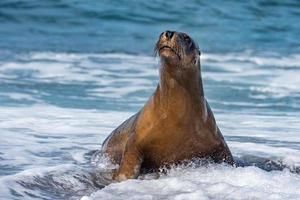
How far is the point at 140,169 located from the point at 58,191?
592mm

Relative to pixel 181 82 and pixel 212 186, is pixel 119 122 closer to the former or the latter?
pixel 181 82

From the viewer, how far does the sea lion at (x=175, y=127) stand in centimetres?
483

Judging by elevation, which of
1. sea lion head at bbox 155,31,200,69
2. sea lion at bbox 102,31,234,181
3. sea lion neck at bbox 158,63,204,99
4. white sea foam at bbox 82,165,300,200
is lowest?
white sea foam at bbox 82,165,300,200

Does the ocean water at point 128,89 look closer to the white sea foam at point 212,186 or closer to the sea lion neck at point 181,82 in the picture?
the white sea foam at point 212,186

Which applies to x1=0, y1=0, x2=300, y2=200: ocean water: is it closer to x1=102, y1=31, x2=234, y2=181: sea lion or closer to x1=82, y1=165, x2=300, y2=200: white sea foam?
x1=82, y1=165, x2=300, y2=200: white sea foam

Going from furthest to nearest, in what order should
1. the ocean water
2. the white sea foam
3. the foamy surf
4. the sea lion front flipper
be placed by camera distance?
1. the sea lion front flipper
2. the ocean water
3. the foamy surf
4. the white sea foam

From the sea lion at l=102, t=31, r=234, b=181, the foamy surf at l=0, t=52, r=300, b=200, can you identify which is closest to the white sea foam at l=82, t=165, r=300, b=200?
the foamy surf at l=0, t=52, r=300, b=200

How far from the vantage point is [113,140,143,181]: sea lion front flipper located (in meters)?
4.73

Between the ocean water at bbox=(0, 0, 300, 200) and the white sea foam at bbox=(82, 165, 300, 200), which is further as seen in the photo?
the ocean water at bbox=(0, 0, 300, 200)

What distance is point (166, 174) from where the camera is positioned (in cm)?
483

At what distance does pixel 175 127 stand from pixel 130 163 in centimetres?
32

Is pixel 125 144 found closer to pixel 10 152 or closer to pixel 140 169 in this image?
pixel 140 169

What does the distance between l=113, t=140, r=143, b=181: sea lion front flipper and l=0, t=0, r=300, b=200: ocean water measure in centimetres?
10

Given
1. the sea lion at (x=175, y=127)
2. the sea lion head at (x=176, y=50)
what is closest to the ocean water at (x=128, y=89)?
the sea lion at (x=175, y=127)
